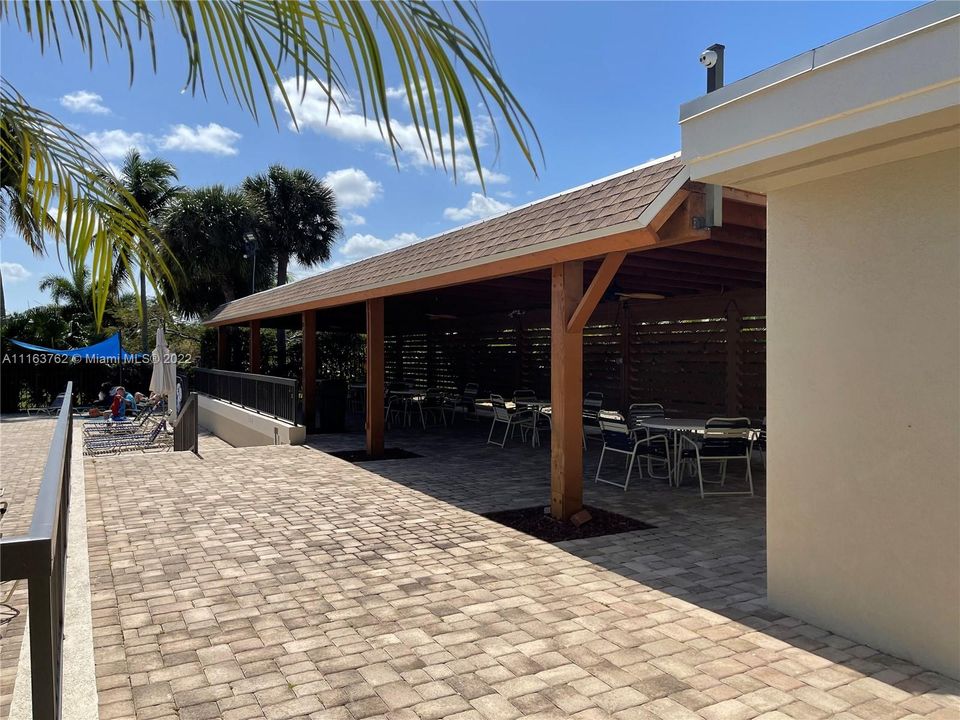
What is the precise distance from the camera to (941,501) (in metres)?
3.33

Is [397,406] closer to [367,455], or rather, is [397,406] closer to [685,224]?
[367,455]

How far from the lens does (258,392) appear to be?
46.0 ft

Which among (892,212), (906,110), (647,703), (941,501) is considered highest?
(906,110)

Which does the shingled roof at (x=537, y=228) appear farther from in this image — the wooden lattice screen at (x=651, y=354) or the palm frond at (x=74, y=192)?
the wooden lattice screen at (x=651, y=354)

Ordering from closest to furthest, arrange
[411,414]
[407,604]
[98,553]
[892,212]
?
[892,212], [407,604], [98,553], [411,414]

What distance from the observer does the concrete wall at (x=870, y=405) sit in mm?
3328

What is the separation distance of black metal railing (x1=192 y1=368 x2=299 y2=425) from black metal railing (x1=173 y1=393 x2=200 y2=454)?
4.89 feet

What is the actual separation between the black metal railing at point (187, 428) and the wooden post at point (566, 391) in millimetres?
7074

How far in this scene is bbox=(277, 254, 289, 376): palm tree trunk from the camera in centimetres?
2347

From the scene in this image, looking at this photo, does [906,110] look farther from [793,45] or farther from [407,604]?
[407,604]

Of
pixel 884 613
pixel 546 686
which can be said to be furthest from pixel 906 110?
pixel 546 686

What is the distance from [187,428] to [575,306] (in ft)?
26.8

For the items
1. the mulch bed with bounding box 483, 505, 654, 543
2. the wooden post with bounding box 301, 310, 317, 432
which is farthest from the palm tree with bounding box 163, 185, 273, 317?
the mulch bed with bounding box 483, 505, 654, 543

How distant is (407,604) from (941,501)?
2.95 m
